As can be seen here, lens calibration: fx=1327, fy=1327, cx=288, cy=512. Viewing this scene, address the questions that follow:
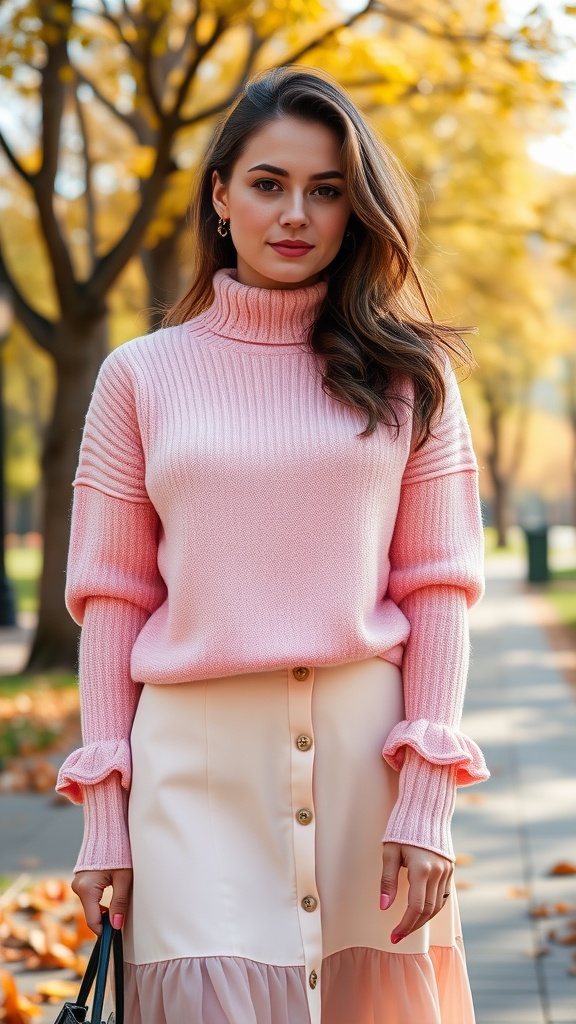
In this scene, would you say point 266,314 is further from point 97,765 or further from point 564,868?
point 564,868

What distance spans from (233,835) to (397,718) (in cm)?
37

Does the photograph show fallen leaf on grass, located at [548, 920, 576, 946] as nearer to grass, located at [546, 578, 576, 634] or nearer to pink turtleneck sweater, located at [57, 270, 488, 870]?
pink turtleneck sweater, located at [57, 270, 488, 870]

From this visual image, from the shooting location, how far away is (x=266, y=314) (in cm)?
252

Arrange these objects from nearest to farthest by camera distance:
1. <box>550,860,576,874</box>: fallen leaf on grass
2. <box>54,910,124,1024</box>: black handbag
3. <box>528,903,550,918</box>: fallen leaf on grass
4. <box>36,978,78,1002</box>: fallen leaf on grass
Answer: <box>54,910,124,1024</box>: black handbag
<box>36,978,78,1002</box>: fallen leaf on grass
<box>528,903,550,918</box>: fallen leaf on grass
<box>550,860,576,874</box>: fallen leaf on grass

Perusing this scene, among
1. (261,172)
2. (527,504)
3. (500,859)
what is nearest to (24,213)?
(500,859)

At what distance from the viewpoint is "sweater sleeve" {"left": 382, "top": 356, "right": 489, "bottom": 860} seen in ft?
7.61

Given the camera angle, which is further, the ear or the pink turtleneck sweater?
the ear

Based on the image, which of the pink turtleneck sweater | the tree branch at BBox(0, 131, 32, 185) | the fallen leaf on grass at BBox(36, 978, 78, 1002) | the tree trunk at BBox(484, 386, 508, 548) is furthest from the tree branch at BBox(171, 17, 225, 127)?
the tree trunk at BBox(484, 386, 508, 548)

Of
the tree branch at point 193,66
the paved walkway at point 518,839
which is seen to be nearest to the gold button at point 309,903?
the paved walkway at point 518,839

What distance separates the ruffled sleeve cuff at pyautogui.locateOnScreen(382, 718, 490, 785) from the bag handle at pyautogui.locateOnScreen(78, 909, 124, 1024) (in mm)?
571

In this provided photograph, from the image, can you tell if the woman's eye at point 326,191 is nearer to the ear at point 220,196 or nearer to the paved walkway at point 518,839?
the ear at point 220,196

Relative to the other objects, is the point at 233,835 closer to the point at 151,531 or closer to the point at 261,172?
the point at 151,531

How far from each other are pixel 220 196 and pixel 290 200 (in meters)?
0.27

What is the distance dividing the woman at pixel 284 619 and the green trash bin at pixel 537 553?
1925cm
